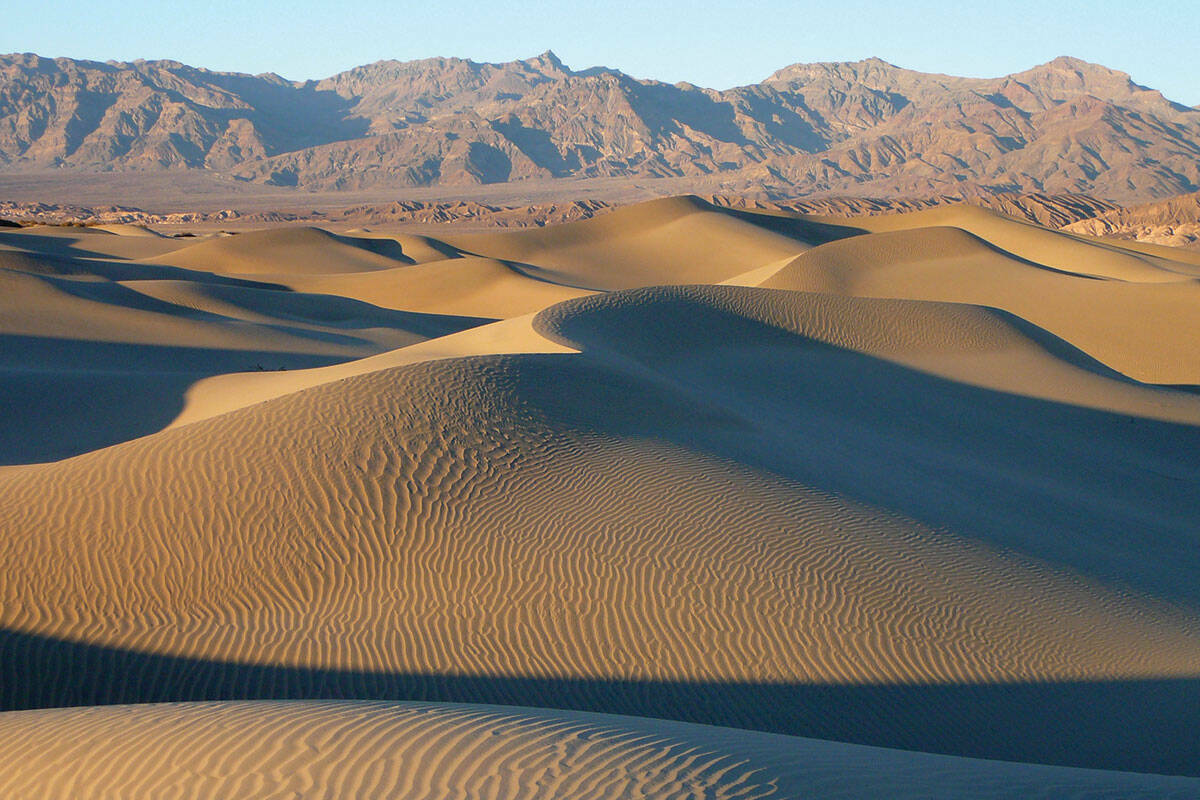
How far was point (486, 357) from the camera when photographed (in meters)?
11.2

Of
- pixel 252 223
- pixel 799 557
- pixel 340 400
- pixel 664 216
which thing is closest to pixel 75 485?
pixel 340 400

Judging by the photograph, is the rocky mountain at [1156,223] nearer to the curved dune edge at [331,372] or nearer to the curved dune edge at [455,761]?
the curved dune edge at [331,372]

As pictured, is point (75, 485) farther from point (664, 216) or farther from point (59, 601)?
point (664, 216)

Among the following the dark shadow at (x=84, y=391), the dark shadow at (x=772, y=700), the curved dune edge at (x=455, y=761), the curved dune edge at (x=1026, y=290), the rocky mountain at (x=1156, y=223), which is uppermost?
the rocky mountain at (x=1156, y=223)

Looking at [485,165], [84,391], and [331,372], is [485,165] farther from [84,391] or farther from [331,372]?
[331,372]

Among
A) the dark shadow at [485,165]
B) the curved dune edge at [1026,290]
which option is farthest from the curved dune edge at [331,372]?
the dark shadow at [485,165]

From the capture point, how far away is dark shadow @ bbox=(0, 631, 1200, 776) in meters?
5.95

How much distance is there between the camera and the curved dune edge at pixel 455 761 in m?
3.82

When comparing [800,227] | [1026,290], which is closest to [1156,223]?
[800,227]

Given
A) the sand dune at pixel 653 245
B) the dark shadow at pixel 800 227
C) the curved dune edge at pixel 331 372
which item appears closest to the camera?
the curved dune edge at pixel 331 372

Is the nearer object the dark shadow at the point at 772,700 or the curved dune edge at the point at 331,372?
the dark shadow at the point at 772,700

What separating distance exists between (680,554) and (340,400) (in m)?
3.77

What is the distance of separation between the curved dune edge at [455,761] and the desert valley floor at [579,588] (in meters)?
0.02

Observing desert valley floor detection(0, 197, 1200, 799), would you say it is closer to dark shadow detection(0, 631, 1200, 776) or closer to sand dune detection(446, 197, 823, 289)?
dark shadow detection(0, 631, 1200, 776)
